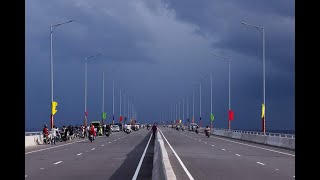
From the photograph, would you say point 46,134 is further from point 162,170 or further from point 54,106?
point 162,170

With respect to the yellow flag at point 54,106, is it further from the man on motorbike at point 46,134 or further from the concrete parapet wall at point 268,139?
the concrete parapet wall at point 268,139

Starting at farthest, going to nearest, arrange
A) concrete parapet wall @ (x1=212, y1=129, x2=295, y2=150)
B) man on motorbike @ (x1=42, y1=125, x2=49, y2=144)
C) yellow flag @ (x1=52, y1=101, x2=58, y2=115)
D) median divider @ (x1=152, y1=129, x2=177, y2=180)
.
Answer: yellow flag @ (x1=52, y1=101, x2=58, y2=115) < man on motorbike @ (x1=42, y1=125, x2=49, y2=144) < concrete parapet wall @ (x1=212, y1=129, x2=295, y2=150) < median divider @ (x1=152, y1=129, x2=177, y2=180)

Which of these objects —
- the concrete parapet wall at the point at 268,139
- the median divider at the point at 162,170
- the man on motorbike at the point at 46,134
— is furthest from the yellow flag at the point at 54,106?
the median divider at the point at 162,170

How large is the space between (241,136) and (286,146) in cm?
2587

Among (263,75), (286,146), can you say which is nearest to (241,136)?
(263,75)

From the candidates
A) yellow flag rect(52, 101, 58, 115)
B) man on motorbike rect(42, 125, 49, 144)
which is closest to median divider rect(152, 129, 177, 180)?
man on motorbike rect(42, 125, 49, 144)

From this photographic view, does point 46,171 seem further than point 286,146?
No

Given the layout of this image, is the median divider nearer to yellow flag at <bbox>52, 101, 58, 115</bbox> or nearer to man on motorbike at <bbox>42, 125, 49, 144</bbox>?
man on motorbike at <bbox>42, 125, 49, 144</bbox>

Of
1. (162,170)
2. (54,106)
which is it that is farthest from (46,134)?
(162,170)

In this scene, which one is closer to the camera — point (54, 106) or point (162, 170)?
point (162, 170)
